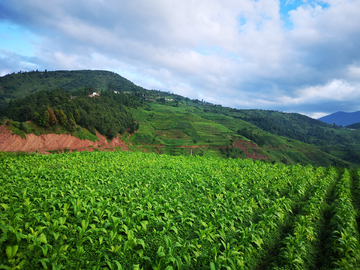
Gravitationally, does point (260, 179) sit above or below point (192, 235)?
above

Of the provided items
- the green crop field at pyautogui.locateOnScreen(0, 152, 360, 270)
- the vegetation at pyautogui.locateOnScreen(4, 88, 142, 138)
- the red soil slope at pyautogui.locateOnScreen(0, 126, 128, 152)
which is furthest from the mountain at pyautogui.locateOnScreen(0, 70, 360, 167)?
the green crop field at pyautogui.locateOnScreen(0, 152, 360, 270)

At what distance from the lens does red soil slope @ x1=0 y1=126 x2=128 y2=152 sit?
35.2 m

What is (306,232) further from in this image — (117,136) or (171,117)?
(171,117)

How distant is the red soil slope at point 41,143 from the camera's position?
3525 centimetres

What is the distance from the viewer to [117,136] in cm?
7162

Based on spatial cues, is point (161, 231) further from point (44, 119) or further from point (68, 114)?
point (68, 114)

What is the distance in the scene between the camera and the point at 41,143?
41312 millimetres

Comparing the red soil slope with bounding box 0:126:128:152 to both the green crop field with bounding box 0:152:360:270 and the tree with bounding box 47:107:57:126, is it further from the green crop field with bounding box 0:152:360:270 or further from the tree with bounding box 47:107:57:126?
the green crop field with bounding box 0:152:360:270

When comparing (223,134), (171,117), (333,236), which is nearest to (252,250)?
(333,236)

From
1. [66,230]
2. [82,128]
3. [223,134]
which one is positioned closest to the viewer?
[66,230]

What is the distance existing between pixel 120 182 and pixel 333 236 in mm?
11673

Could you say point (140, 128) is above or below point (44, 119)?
above

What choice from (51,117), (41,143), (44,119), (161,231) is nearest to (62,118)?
(51,117)

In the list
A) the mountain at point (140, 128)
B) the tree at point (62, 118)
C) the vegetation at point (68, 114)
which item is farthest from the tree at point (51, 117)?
the tree at point (62, 118)
